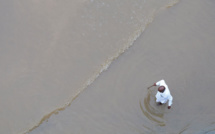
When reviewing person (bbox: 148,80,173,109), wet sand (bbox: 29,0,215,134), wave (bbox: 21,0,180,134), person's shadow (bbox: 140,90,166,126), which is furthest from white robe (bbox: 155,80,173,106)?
wave (bbox: 21,0,180,134)

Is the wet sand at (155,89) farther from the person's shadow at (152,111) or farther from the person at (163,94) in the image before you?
the person at (163,94)

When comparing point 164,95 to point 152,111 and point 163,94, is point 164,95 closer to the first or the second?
point 163,94

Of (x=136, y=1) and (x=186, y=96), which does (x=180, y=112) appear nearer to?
(x=186, y=96)

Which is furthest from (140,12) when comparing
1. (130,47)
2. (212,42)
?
(212,42)

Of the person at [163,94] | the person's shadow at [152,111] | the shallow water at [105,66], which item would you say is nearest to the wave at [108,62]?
the shallow water at [105,66]

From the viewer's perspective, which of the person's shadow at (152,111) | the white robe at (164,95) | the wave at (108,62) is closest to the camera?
the white robe at (164,95)

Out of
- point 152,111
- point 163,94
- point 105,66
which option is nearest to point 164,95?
point 163,94

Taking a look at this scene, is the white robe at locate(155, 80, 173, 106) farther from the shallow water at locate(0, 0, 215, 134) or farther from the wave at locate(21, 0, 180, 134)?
the wave at locate(21, 0, 180, 134)
